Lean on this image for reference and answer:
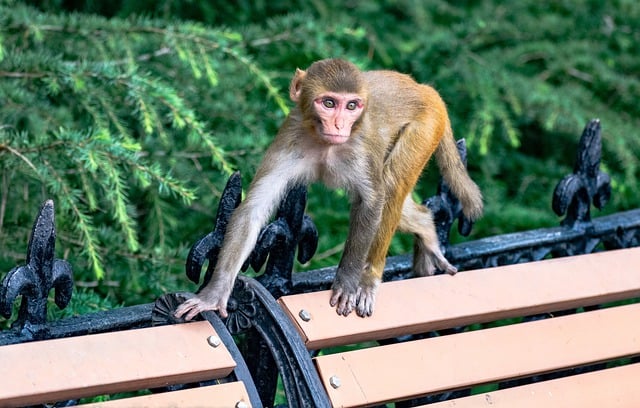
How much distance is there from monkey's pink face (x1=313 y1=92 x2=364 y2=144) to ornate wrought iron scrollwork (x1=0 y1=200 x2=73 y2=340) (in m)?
1.09

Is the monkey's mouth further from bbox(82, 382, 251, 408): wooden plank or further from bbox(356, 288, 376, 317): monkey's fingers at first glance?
bbox(82, 382, 251, 408): wooden plank

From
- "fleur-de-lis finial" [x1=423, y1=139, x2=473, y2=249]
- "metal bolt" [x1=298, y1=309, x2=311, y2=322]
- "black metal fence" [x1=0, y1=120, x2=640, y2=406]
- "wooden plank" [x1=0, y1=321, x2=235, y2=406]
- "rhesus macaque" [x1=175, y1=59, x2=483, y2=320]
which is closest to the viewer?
"wooden plank" [x1=0, y1=321, x2=235, y2=406]

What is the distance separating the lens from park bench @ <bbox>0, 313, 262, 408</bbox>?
203 centimetres

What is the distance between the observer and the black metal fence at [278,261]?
2193 mm

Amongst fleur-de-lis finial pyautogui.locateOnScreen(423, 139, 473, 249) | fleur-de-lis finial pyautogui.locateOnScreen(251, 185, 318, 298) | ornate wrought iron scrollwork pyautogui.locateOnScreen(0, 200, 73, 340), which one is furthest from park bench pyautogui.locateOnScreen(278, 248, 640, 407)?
ornate wrought iron scrollwork pyautogui.locateOnScreen(0, 200, 73, 340)

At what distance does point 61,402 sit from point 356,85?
4.69ft

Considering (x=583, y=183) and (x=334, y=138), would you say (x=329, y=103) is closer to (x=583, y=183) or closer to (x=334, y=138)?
(x=334, y=138)

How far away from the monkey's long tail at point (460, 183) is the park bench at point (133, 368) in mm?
1378

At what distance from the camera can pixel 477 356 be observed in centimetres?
258

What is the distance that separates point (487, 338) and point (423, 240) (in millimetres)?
761

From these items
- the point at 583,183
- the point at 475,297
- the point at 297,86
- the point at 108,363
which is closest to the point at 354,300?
the point at 475,297

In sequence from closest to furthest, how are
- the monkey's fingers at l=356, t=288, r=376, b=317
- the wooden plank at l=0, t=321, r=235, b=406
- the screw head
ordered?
the wooden plank at l=0, t=321, r=235, b=406, the screw head, the monkey's fingers at l=356, t=288, r=376, b=317

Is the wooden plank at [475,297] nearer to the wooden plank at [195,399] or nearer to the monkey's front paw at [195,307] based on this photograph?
the monkey's front paw at [195,307]

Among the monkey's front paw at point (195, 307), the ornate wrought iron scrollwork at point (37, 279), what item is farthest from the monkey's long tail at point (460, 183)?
the ornate wrought iron scrollwork at point (37, 279)
